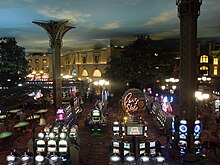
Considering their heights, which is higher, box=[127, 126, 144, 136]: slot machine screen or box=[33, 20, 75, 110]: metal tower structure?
box=[33, 20, 75, 110]: metal tower structure

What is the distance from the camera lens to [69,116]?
1659 cm

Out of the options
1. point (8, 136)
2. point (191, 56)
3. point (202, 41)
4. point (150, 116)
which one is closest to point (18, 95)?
point (8, 136)

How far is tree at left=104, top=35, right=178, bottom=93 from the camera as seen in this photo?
976 inches

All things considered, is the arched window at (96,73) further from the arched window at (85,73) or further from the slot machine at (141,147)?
the slot machine at (141,147)

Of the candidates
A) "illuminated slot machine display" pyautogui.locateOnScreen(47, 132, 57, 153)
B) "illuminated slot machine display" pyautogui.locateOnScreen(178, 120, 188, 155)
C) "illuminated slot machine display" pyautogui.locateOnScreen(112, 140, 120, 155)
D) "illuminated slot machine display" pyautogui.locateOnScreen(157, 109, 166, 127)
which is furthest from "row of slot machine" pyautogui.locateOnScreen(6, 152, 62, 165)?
"illuminated slot machine display" pyautogui.locateOnScreen(157, 109, 166, 127)

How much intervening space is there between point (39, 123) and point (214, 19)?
13.0 meters

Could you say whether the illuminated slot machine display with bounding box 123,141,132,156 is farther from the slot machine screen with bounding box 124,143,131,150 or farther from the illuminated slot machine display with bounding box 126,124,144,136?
the illuminated slot machine display with bounding box 126,124,144,136

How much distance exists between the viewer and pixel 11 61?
74.3 ft

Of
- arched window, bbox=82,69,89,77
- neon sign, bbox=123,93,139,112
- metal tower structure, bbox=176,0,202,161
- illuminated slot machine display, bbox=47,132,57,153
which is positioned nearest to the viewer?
metal tower structure, bbox=176,0,202,161

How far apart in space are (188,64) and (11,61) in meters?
17.2

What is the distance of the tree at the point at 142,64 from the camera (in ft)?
81.3

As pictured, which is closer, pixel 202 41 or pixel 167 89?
pixel 167 89

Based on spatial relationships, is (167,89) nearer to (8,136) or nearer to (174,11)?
(174,11)

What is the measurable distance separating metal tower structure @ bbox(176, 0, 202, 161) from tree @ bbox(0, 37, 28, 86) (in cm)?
1649
